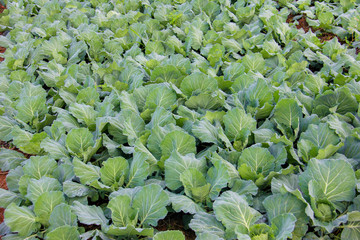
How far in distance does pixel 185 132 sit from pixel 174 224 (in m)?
0.69

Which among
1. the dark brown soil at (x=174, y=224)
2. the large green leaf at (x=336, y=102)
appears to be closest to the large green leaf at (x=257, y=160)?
the dark brown soil at (x=174, y=224)

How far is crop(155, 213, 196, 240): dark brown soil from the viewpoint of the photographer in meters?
2.34

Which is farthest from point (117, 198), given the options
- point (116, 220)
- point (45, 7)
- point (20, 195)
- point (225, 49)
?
point (45, 7)

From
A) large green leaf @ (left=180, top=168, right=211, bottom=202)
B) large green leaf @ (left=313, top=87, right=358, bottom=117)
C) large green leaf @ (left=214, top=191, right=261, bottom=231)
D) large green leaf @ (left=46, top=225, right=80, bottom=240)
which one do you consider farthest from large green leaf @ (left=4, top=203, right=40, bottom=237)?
large green leaf @ (left=313, top=87, right=358, bottom=117)

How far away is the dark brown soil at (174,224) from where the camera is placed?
2344 mm

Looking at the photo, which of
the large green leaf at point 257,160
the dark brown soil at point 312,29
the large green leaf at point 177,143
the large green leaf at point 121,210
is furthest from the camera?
the dark brown soil at point 312,29

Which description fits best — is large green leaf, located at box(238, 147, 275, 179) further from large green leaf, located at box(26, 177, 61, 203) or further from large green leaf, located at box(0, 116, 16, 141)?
large green leaf, located at box(0, 116, 16, 141)

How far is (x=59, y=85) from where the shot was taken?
359cm

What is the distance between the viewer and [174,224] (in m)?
2.39

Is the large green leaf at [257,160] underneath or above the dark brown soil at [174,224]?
above

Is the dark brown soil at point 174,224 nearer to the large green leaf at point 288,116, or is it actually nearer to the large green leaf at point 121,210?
the large green leaf at point 121,210

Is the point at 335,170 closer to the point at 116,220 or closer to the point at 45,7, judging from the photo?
the point at 116,220

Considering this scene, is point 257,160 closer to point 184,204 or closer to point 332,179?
point 332,179

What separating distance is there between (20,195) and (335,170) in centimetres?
230
